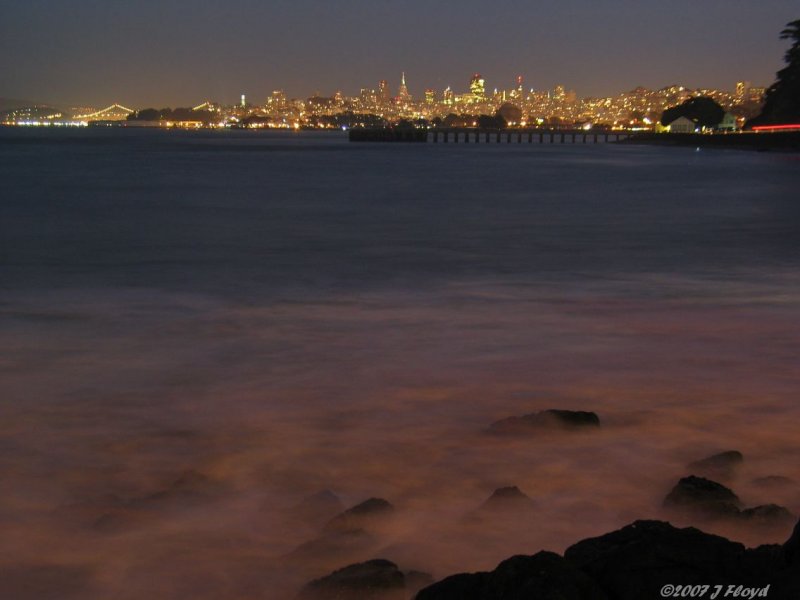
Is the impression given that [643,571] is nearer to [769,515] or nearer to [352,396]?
[769,515]

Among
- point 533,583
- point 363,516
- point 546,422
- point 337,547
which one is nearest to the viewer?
point 533,583

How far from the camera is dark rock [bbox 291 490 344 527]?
3.70 metres

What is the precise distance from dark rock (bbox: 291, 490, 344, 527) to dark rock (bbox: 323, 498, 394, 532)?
0.07 m

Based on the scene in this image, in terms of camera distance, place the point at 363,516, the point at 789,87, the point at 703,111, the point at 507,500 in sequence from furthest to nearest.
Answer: the point at 703,111, the point at 789,87, the point at 507,500, the point at 363,516

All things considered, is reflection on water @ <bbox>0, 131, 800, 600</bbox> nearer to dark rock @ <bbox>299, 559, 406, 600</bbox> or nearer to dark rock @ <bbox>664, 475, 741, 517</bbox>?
dark rock @ <bbox>664, 475, 741, 517</bbox>

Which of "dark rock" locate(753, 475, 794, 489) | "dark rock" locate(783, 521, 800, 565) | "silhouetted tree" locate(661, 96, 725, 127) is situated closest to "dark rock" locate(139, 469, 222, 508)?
"dark rock" locate(753, 475, 794, 489)

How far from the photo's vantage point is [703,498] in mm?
3658

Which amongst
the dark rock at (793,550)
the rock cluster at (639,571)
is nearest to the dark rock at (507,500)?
the rock cluster at (639,571)

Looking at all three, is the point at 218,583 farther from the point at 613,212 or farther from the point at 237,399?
the point at 613,212

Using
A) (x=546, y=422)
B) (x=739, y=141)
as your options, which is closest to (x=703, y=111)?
(x=739, y=141)

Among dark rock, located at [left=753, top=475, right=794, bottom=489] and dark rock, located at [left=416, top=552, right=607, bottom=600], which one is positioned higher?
dark rock, located at [left=416, top=552, right=607, bottom=600]

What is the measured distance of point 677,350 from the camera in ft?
21.9

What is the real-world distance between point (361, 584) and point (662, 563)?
3.49 feet

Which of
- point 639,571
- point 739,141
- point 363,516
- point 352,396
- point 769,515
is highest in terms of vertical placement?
point 639,571
